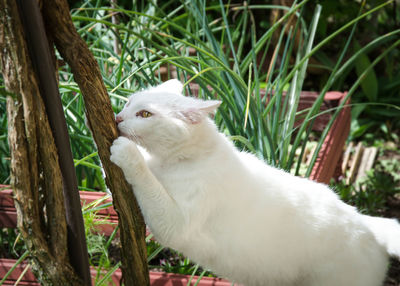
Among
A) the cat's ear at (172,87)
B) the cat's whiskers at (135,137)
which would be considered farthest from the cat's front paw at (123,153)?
the cat's ear at (172,87)

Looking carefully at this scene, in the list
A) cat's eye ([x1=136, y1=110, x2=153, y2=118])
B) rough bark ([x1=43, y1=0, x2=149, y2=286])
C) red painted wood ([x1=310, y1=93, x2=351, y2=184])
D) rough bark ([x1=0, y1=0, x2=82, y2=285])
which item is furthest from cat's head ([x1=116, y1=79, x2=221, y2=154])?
red painted wood ([x1=310, y1=93, x2=351, y2=184])

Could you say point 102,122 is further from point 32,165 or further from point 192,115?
point 192,115

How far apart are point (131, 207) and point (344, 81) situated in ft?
14.4

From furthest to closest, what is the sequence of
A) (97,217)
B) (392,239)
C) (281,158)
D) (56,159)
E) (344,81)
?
1. (344,81)
2. (281,158)
3. (97,217)
4. (392,239)
5. (56,159)

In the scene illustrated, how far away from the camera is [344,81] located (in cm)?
529

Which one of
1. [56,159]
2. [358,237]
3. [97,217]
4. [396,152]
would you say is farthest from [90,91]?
[396,152]

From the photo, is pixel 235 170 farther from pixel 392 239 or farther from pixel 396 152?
pixel 396 152

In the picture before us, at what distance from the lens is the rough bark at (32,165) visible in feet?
3.64

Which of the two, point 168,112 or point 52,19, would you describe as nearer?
point 52,19

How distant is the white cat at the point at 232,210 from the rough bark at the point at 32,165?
284mm

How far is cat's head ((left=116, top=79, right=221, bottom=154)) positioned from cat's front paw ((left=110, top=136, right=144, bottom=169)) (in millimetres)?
158

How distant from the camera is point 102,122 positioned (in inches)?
52.8

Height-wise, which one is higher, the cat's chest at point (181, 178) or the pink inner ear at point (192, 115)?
the pink inner ear at point (192, 115)

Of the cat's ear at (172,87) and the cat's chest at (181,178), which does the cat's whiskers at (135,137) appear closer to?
the cat's chest at (181,178)
